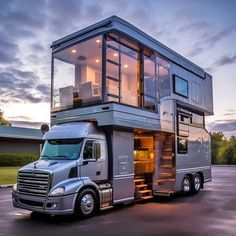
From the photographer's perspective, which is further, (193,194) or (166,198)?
(193,194)

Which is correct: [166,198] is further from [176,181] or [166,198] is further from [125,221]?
[125,221]

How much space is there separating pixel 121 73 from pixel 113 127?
6.41 ft

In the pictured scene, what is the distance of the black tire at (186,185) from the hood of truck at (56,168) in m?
5.70

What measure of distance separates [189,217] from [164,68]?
5.95 meters

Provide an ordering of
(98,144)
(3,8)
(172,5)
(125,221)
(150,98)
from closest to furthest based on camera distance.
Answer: (125,221) < (98,144) < (150,98) < (172,5) < (3,8)

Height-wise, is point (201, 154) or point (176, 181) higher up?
point (201, 154)

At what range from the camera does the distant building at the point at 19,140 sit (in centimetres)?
3408

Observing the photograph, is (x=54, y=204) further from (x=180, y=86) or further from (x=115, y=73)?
(x=180, y=86)

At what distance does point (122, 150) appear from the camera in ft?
34.6

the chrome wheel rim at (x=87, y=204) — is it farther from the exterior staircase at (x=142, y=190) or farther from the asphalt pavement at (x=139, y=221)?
the exterior staircase at (x=142, y=190)

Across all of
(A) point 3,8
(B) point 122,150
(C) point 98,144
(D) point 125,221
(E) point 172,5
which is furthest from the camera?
(A) point 3,8

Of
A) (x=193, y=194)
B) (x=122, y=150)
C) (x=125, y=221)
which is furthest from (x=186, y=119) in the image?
(x=125, y=221)

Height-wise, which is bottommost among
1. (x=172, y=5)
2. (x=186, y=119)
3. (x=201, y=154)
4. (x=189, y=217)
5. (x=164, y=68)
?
(x=189, y=217)

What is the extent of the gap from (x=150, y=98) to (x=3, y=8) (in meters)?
8.13
